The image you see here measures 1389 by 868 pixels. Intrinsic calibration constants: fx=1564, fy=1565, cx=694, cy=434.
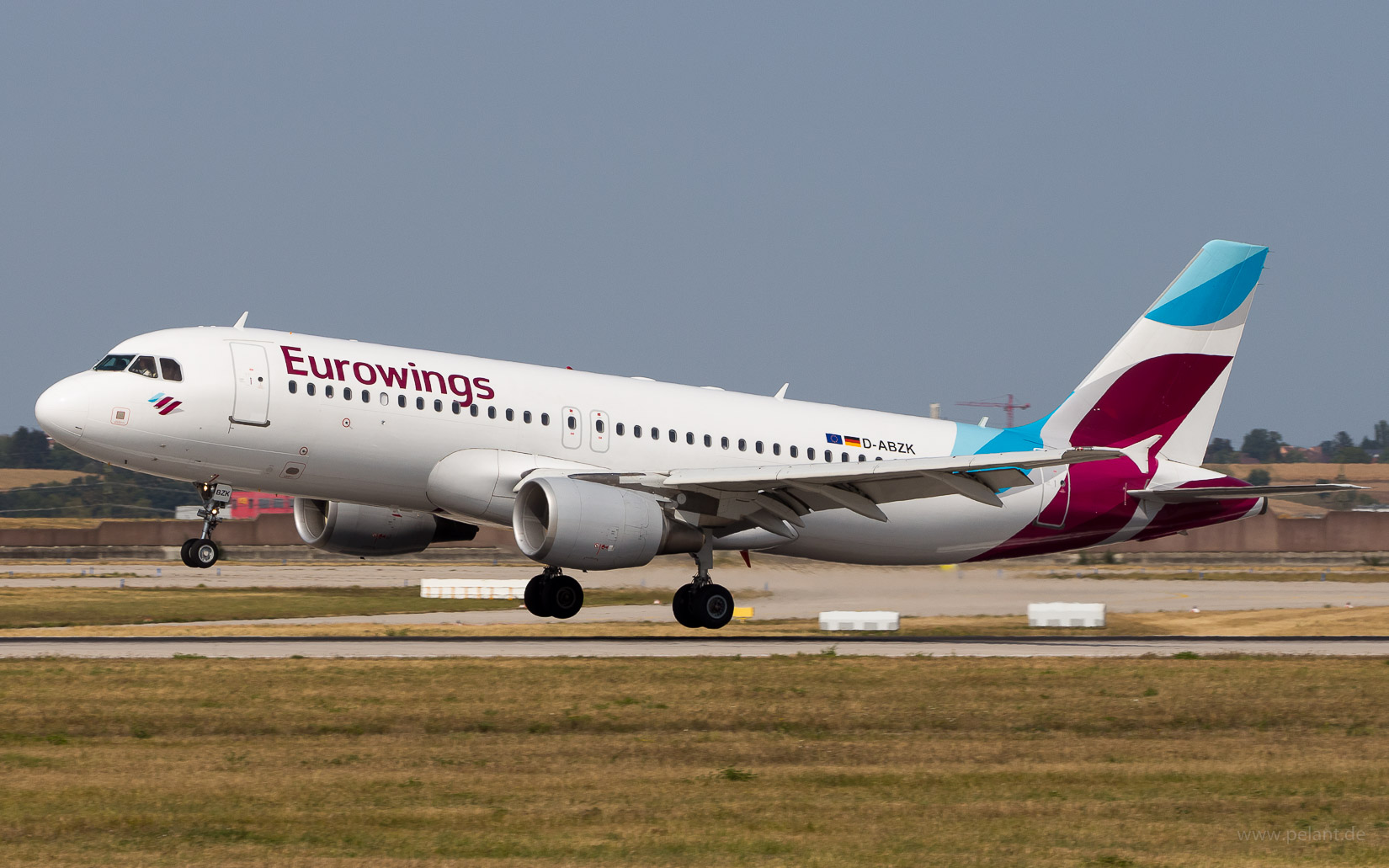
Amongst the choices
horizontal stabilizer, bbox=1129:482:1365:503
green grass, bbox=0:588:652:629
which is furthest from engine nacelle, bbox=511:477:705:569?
green grass, bbox=0:588:652:629

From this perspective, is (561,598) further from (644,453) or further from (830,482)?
(830,482)

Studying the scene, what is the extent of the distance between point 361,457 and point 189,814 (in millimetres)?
15962

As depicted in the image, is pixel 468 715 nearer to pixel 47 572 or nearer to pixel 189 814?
pixel 189 814

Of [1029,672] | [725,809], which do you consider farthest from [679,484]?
[725,809]

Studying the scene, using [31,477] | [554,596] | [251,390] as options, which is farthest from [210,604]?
[31,477]

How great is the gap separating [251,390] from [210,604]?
17.5 meters

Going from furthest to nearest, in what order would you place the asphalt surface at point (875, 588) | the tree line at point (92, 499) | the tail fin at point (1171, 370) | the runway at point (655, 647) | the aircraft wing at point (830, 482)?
the tree line at point (92, 499)
the asphalt surface at point (875, 588)
the tail fin at point (1171, 370)
the aircraft wing at point (830, 482)
the runway at point (655, 647)

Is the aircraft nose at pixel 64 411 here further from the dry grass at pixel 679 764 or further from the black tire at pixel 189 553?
the dry grass at pixel 679 764

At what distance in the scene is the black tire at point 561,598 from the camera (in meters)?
31.6

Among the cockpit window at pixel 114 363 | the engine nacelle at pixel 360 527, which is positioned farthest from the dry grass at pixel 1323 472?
the cockpit window at pixel 114 363

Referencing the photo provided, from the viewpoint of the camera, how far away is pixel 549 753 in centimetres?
1598

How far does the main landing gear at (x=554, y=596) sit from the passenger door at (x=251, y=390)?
6931 millimetres

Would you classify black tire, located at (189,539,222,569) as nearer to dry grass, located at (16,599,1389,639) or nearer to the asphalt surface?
dry grass, located at (16,599,1389,639)

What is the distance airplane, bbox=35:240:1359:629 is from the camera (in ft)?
89.8
